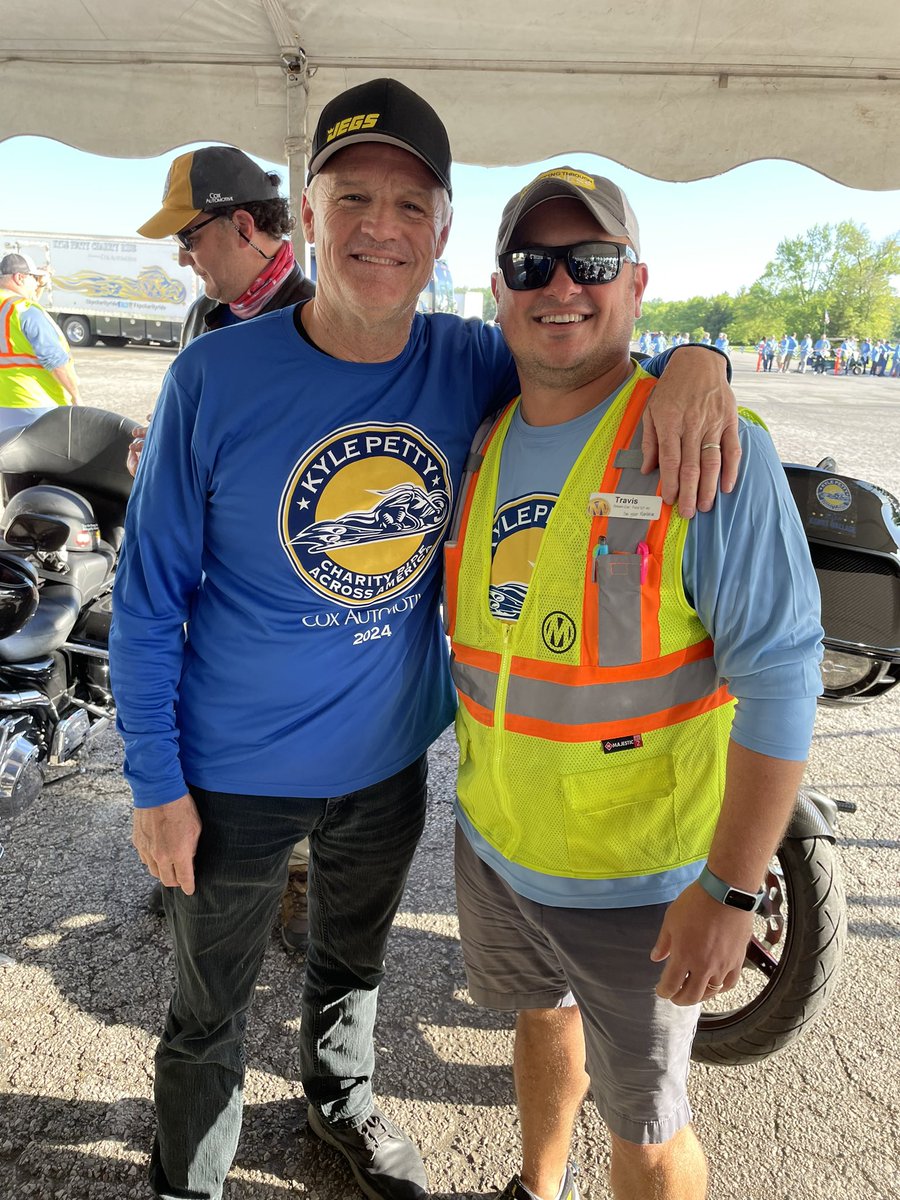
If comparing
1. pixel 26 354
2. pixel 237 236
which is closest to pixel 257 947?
pixel 237 236

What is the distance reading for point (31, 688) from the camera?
3047 millimetres

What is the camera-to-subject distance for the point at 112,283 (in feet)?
78.6

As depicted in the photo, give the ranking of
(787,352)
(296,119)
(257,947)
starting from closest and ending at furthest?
(257,947), (296,119), (787,352)

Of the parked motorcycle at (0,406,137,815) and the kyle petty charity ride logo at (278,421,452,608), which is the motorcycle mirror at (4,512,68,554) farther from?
the kyle petty charity ride logo at (278,421,452,608)

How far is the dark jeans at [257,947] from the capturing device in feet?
4.94

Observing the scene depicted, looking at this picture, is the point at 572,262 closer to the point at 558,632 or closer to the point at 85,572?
the point at 558,632

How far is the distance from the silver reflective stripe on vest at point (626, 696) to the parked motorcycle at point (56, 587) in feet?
6.97

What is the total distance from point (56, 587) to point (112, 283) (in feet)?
80.2

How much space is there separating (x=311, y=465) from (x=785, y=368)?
47.2 metres

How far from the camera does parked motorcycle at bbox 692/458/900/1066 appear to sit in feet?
6.12

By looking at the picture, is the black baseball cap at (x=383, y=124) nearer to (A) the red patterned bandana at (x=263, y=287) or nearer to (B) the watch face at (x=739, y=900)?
(A) the red patterned bandana at (x=263, y=287)

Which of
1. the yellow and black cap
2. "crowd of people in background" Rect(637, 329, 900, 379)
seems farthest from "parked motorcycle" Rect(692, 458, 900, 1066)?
"crowd of people in background" Rect(637, 329, 900, 379)

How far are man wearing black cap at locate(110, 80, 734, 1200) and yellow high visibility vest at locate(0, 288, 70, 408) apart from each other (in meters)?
4.67

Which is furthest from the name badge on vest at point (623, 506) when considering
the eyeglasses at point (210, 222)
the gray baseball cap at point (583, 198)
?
the eyeglasses at point (210, 222)
